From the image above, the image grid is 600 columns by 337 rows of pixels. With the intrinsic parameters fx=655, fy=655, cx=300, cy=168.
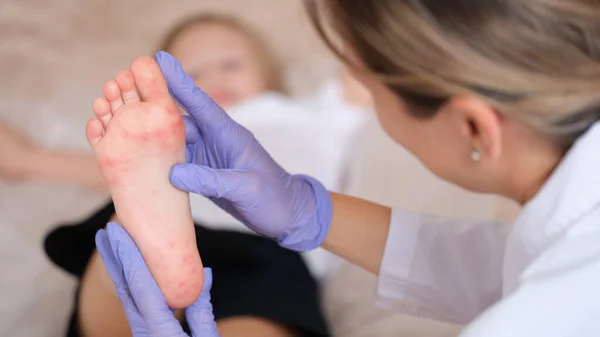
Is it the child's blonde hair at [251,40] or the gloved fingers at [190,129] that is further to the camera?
the child's blonde hair at [251,40]

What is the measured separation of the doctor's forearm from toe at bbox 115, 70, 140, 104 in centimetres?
24

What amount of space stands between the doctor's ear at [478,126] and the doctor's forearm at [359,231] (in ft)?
0.58

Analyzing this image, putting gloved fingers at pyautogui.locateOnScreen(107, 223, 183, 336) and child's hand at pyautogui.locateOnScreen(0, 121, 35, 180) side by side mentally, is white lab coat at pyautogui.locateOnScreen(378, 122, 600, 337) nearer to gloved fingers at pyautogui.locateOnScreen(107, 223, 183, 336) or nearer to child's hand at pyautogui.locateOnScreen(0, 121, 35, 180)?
gloved fingers at pyautogui.locateOnScreen(107, 223, 183, 336)

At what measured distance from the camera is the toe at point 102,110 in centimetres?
52

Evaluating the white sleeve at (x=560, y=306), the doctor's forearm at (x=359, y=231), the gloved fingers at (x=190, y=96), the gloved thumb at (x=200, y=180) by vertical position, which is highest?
the gloved fingers at (x=190, y=96)

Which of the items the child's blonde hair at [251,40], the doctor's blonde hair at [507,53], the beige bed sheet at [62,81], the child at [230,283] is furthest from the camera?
the child's blonde hair at [251,40]

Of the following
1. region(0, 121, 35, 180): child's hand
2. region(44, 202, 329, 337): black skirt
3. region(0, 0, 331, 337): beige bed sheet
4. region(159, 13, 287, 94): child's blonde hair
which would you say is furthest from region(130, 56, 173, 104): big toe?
region(159, 13, 287, 94): child's blonde hair

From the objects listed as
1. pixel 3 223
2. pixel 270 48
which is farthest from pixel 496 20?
pixel 270 48

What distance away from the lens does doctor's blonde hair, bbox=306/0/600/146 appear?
0.46 metres

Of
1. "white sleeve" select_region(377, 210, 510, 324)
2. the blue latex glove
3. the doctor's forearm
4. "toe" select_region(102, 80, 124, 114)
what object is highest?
"toe" select_region(102, 80, 124, 114)

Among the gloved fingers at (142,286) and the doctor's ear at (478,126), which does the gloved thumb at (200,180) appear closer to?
the gloved fingers at (142,286)

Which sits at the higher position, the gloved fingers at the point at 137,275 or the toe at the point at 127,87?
the toe at the point at 127,87

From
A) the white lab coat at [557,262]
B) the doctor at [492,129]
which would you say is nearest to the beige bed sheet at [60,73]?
the doctor at [492,129]

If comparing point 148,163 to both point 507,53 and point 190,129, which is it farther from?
point 507,53
